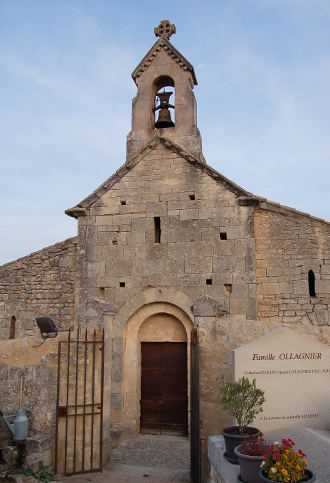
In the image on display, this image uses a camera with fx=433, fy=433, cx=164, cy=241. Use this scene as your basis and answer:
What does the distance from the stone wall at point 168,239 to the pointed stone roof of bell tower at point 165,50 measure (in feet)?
8.96

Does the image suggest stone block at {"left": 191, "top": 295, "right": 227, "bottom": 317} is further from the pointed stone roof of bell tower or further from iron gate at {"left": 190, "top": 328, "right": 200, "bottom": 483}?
the pointed stone roof of bell tower

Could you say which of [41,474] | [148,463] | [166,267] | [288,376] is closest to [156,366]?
[166,267]

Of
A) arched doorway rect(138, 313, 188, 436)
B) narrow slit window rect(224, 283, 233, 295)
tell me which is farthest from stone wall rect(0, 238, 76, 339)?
narrow slit window rect(224, 283, 233, 295)

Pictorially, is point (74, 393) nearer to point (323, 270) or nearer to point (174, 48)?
point (323, 270)

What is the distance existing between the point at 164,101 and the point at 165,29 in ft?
7.89

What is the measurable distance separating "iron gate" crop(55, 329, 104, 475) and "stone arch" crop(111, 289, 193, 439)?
283 cm

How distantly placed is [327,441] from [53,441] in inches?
177

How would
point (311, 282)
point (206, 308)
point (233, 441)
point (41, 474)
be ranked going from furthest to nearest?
point (311, 282) → point (206, 308) → point (41, 474) → point (233, 441)

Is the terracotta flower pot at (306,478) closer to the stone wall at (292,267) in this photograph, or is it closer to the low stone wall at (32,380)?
the low stone wall at (32,380)

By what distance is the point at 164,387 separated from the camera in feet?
34.6

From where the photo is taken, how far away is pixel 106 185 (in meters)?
11.8

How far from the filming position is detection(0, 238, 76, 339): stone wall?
11352mm

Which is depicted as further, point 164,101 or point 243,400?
point 164,101

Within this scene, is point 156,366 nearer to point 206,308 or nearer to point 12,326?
point 206,308
